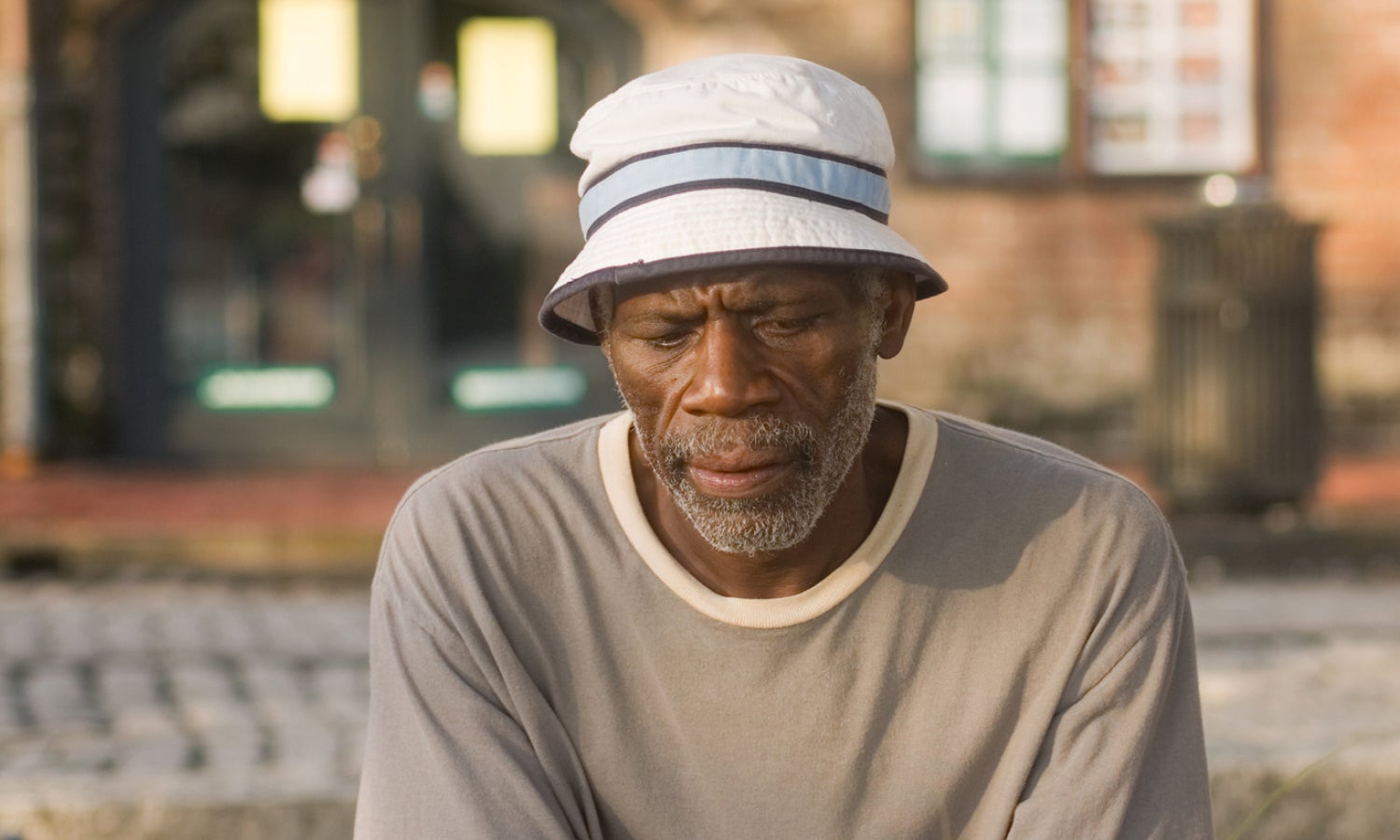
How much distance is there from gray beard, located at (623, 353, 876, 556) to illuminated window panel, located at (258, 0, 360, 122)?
931 cm

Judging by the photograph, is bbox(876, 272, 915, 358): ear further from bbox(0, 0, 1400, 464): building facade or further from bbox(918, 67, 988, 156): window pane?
bbox(918, 67, 988, 156): window pane

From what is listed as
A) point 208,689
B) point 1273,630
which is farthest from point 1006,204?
point 208,689

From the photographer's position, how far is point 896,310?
7.29ft

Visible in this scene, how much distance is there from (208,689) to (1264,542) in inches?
180

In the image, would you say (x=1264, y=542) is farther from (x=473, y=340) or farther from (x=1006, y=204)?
(x=473, y=340)

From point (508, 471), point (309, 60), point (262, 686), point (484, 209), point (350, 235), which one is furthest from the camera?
point (484, 209)

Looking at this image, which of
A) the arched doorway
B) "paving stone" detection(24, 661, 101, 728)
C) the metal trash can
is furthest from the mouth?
the arched doorway

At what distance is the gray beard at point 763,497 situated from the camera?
6.84 ft

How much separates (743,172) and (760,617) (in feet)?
1.43

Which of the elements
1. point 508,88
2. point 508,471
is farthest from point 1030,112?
point 508,471

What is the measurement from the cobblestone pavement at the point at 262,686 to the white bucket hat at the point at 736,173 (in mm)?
2326

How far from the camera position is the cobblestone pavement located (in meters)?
4.34

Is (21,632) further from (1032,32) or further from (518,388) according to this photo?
(1032,32)

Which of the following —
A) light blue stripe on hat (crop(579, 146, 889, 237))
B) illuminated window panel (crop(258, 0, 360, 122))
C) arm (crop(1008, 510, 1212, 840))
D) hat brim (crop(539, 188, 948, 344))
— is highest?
illuminated window panel (crop(258, 0, 360, 122))
